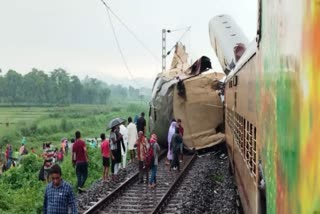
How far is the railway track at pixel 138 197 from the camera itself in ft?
38.8

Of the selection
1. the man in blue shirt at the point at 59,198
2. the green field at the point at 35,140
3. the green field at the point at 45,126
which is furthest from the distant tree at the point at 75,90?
the man in blue shirt at the point at 59,198

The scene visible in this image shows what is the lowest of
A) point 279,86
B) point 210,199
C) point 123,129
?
point 210,199

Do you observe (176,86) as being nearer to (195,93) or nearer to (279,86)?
(195,93)

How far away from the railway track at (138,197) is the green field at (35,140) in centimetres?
157

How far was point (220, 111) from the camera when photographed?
835 inches

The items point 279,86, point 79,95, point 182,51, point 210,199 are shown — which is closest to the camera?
point 279,86

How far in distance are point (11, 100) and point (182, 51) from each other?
2846 inches

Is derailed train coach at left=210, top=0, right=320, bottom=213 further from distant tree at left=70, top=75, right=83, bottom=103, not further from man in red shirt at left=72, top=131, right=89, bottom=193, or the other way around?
distant tree at left=70, top=75, right=83, bottom=103

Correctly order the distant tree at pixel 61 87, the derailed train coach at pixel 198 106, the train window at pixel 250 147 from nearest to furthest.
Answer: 1. the train window at pixel 250 147
2. the derailed train coach at pixel 198 106
3. the distant tree at pixel 61 87

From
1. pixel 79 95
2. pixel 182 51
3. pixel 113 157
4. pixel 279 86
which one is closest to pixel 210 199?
pixel 113 157

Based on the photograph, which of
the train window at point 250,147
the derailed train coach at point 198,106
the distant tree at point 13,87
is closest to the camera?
the train window at point 250,147

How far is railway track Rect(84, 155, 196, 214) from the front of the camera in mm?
11836

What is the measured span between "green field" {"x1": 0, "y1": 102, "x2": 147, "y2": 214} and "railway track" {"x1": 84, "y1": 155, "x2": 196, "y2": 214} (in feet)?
5.15

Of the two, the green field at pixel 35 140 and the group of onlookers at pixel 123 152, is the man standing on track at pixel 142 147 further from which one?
the green field at pixel 35 140
